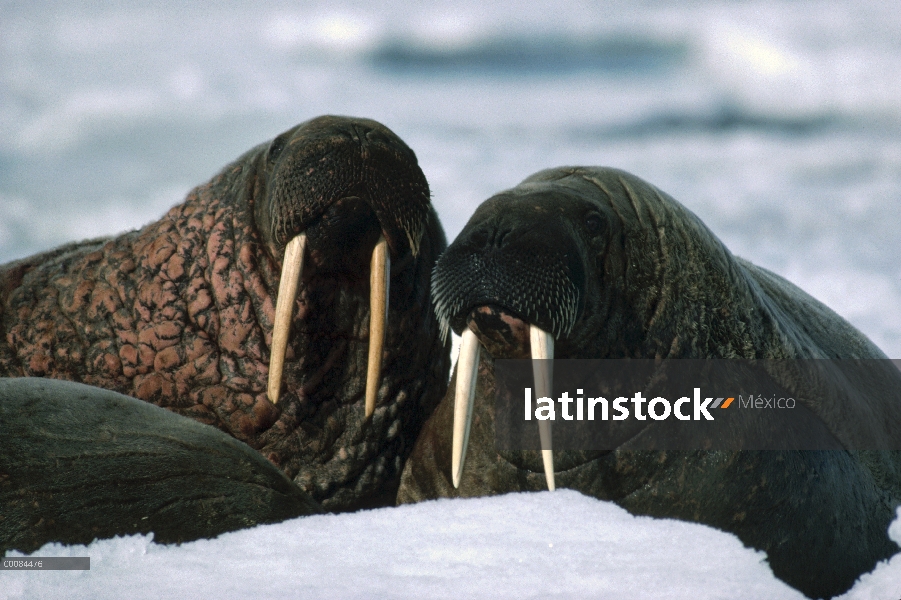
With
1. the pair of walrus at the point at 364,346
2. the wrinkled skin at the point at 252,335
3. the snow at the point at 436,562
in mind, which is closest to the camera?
the snow at the point at 436,562

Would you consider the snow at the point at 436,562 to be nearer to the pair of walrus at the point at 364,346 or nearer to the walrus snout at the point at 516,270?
the pair of walrus at the point at 364,346

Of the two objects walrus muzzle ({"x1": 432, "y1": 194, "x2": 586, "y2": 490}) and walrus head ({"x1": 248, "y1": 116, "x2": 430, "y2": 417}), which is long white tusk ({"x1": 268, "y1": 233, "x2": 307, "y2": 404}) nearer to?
walrus head ({"x1": 248, "y1": 116, "x2": 430, "y2": 417})

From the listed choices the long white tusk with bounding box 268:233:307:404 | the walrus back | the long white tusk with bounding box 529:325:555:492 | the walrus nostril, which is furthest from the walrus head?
the walrus back

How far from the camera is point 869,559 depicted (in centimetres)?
436

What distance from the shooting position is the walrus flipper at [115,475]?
11.0 feet

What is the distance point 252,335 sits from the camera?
5195 mm

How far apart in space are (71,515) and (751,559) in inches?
85.1

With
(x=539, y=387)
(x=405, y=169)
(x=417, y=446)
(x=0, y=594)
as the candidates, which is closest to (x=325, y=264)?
(x=405, y=169)

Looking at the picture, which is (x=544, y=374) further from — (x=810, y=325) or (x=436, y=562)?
(x=810, y=325)

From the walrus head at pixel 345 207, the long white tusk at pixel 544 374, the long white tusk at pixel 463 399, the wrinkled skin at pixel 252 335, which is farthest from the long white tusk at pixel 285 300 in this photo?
the long white tusk at pixel 544 374

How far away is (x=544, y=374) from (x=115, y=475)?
1.57 meters

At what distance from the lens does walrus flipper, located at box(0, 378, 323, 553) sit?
3354mm

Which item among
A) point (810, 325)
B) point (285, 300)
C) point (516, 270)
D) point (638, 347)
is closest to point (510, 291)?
point (516, 270)

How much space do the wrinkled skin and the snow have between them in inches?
58.8
